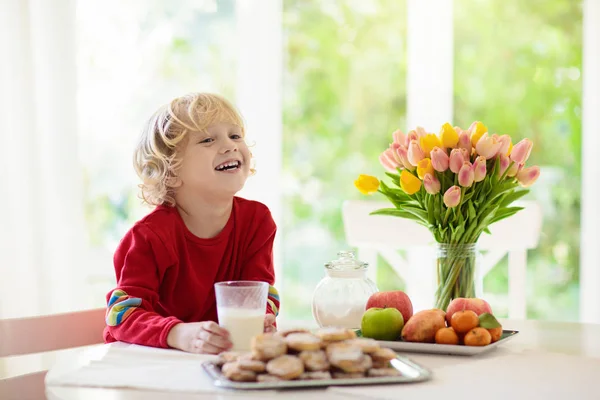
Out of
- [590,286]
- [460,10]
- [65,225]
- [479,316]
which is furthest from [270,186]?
[479,316]

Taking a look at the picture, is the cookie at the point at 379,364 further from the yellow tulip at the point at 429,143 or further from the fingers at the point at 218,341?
the yellow tulip at the point at 429,143

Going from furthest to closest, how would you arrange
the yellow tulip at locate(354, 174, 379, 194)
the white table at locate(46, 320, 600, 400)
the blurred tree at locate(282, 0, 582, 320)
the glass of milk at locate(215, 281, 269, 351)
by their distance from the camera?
the blurred tree at locate(282, 0, 582, 320) < the yellow tulip at locate(354, 174, 379, 194) < the glass of milk at locate(215, 281, 269, 351) < the white table at locate(46, 320, 600, 400)

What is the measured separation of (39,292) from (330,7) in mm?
1633

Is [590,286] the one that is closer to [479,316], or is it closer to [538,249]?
[538,249]

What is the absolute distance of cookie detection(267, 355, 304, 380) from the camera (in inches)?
40.5

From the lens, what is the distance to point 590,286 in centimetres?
293

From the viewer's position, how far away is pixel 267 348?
105 cm

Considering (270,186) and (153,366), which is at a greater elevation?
(270,186)

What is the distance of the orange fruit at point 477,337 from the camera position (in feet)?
4.11

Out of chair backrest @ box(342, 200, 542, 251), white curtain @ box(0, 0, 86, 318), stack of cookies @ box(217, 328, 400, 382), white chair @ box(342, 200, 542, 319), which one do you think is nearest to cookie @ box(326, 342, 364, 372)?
stack of cookies @ box(217, 328, 400, 382)

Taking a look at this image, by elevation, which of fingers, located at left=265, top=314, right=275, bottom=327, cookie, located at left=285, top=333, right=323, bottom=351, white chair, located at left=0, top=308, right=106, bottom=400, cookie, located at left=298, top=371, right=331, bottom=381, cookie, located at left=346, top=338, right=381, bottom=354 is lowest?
white chair, located at left=0, top=308, right=106, bottom=400

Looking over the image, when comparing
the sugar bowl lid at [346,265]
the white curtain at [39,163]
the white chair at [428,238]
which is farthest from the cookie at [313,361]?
the white curtain at [39,163]

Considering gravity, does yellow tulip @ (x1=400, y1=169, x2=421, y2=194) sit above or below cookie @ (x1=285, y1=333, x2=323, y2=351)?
above

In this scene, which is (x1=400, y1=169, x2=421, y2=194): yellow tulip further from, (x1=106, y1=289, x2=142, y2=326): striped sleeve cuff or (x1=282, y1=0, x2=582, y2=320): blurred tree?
(x1=282, y1=0, x2=582, y2=320): blurred tree
